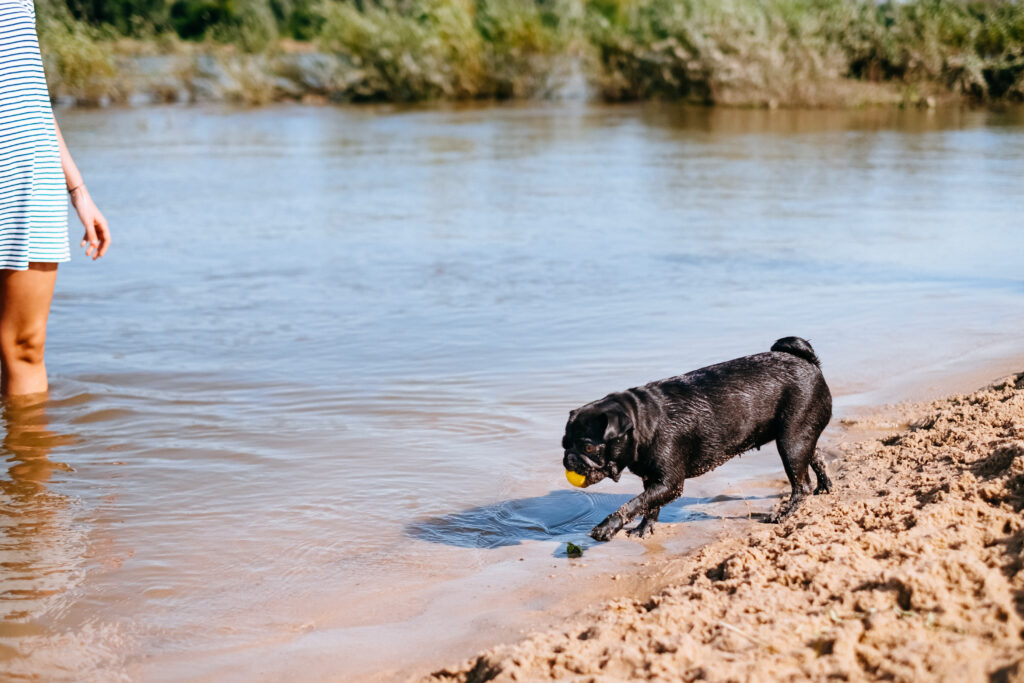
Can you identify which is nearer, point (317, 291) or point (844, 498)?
point (844, 498)

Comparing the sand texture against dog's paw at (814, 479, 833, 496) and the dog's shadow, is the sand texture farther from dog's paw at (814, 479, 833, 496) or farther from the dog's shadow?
the dog's shadow

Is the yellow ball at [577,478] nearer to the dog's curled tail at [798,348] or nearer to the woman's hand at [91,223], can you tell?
the dog's curled tail at [798,348]

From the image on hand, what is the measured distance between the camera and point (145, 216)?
13305mm

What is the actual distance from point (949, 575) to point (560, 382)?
149 inches

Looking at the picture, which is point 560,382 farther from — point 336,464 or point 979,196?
point 979,196

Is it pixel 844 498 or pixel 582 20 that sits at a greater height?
pixel 582 20

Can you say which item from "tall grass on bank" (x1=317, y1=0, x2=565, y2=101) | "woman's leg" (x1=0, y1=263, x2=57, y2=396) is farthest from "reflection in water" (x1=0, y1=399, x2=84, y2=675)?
"tall grass on bank" (x1=317, y1=0, x2=565, y2=101)

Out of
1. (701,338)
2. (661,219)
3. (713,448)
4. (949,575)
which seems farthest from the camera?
(661,219)

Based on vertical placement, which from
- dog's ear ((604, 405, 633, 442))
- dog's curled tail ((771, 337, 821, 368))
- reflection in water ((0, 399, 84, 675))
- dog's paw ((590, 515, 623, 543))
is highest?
dog's curled tail ((771, 337, 821, 368))

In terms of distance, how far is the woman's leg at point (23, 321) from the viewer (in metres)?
5.16

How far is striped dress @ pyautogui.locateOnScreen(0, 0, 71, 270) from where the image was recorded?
16.0 ft

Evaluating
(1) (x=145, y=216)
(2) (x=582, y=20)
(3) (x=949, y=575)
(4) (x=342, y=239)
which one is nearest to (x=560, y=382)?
(3) (x=949, y=575)

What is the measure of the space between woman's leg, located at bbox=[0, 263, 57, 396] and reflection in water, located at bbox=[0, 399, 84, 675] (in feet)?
0.97

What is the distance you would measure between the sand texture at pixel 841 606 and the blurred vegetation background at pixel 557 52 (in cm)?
2421
